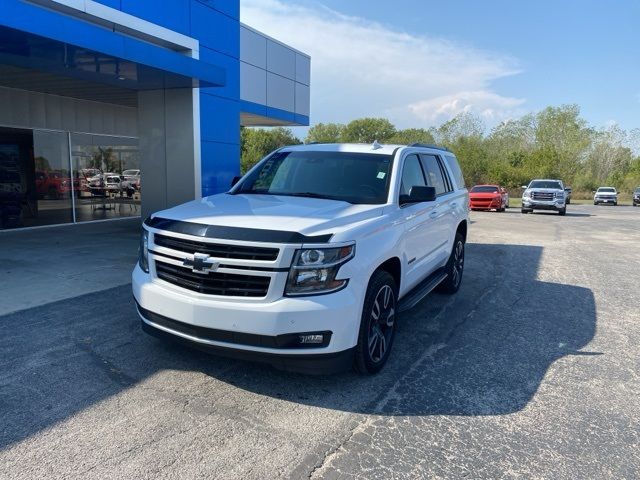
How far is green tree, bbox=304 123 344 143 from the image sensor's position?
92.5m

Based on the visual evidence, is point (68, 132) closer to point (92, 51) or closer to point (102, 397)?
point (92, 51)

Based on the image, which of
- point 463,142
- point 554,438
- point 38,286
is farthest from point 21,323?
point 463,142

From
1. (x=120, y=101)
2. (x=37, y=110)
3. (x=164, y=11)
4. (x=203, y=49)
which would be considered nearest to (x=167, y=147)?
(x=203, y=49)

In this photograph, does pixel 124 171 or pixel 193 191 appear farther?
pixel 124 171

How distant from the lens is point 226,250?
11.8 feet

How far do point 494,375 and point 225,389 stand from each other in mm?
2328

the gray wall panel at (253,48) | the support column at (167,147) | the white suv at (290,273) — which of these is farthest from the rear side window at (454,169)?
the gray wall panel at (253,48)

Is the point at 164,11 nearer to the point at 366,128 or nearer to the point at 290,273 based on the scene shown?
the point at 290,273

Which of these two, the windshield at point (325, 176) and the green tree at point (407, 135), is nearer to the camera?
the windshield at point (325, 176)

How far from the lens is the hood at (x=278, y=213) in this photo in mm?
3702

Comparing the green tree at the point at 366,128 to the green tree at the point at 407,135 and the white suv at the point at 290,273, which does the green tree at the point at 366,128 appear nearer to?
the green tree at the point at 407,135

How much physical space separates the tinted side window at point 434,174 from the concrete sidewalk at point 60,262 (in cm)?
462

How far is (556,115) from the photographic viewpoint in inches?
2813

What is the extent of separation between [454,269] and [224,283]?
4.37 m
